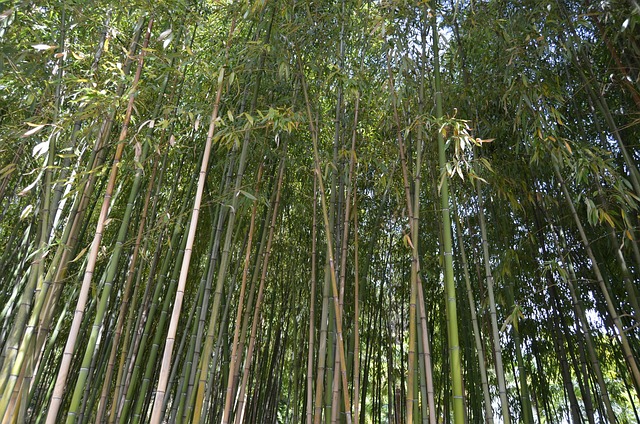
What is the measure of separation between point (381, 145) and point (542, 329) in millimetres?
2066

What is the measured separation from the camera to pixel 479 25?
9.63 ft

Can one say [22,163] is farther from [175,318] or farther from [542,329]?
[542,329]

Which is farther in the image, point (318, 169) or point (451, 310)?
point (318, 169)

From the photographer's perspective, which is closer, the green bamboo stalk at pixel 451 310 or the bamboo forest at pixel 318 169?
the green bamboo stalk at pixel 451 310

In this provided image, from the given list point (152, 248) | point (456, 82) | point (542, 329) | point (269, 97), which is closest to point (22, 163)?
point (152, 248)

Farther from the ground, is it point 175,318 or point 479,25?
point 479,25

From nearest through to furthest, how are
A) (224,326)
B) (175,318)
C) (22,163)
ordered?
(175,318)
(224,326)
(22,163)

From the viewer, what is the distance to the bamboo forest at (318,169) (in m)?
2.31

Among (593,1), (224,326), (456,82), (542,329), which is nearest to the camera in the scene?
(593,1)

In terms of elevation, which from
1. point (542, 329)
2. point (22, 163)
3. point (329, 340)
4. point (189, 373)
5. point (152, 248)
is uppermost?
point (22, 163)

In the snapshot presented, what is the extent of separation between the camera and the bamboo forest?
7.57 feet

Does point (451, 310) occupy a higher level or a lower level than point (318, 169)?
lower

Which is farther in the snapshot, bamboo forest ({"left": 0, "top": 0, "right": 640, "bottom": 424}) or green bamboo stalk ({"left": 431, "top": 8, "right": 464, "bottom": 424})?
bamboo forest ({"left": 0, "top": 0, "right": 640, "bottom": 424})

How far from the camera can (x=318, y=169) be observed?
96.9 inches
